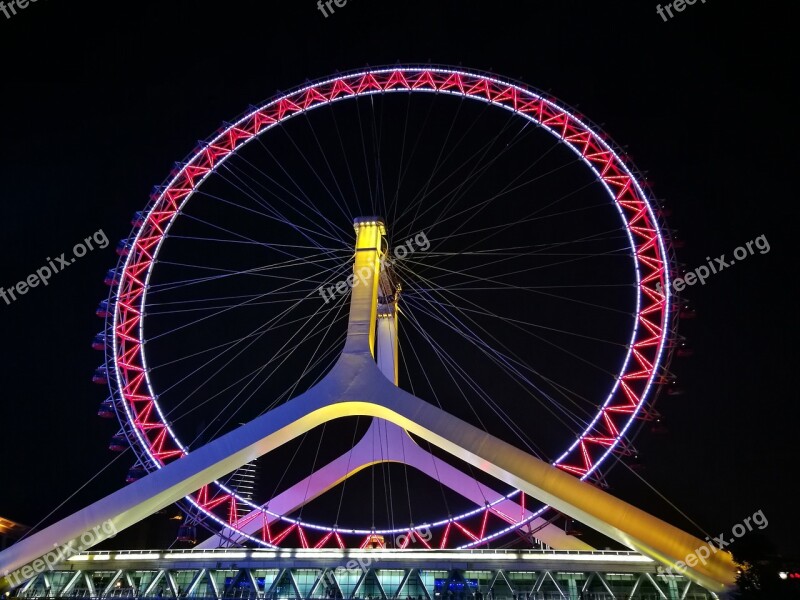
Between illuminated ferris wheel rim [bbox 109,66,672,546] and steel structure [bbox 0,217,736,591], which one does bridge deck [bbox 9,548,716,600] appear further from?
steel structure [bbox 0,217,736,591]

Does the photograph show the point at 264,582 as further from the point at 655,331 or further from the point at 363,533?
the point at 655,331

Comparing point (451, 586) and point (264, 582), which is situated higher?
point (264, 582)

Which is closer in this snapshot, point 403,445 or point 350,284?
point 350,284

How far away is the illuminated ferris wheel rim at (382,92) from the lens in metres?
16.1

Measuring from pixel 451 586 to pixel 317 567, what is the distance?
146 inches

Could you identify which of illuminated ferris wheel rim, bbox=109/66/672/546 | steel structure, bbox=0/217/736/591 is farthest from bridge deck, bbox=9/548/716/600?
steel structure, bbox=0/217/736/591

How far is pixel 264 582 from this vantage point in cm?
1908

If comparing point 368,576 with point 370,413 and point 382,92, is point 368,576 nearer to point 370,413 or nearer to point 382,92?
point 370,413

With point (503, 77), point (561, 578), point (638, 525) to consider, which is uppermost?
point (503, 77)

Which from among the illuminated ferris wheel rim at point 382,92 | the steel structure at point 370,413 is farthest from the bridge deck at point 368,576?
the steel structure at point 370,413

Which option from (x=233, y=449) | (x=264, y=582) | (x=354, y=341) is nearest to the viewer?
(x=233, y=449)

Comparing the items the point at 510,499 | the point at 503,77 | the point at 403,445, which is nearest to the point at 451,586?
the point at 510,499

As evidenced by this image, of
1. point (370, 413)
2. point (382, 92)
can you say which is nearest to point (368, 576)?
point (370, 413)

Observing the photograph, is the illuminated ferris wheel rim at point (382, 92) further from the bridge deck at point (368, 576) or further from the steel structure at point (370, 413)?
the steel structure at point (370, 413)
